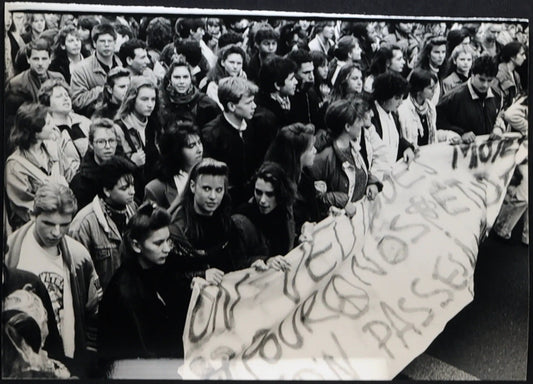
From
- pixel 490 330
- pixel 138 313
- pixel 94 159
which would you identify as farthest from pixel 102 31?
pixel 490 330

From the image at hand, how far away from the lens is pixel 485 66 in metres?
1.44

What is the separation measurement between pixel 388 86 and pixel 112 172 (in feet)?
1.94

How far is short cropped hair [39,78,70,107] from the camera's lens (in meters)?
1.38

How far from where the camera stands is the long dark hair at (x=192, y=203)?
139cm

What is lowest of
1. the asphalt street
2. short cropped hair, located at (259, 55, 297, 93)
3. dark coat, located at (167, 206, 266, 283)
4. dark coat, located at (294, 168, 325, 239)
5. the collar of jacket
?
the asphalt street

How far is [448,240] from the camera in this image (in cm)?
142

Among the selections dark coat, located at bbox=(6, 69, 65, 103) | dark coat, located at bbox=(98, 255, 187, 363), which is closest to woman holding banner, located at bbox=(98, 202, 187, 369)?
dark coat, located at bbox=(98, 255, 187, 363)

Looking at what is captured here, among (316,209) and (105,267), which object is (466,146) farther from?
(105,267)

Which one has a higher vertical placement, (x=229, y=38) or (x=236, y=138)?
(x=229, y=38)

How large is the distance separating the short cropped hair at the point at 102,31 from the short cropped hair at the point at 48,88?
108mm

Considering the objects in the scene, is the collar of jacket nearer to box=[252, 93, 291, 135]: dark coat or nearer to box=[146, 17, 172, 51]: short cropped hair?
box=[252, 93, 291, 135]: dark coat

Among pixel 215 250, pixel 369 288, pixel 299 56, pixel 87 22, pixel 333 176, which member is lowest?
pixel 369 288

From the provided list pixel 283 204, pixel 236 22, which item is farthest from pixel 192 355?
pixel 236 22

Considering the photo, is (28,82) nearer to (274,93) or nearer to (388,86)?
(274,93)
